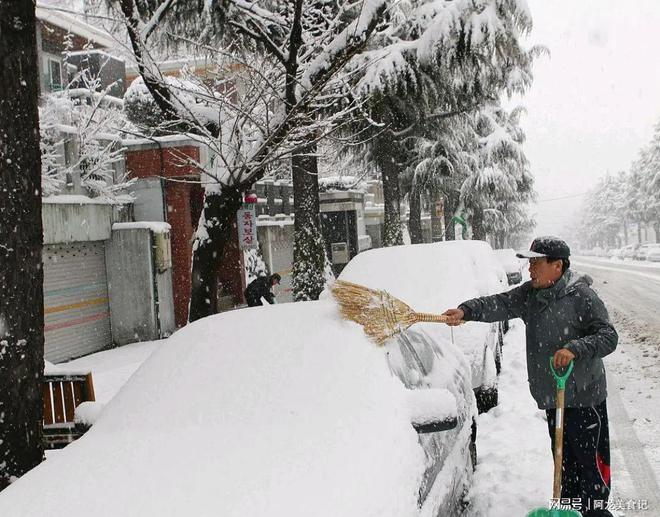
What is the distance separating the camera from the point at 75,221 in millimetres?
11953

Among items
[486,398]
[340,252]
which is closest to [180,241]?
[486,398]

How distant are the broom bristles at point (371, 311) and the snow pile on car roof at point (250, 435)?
0.08 meters

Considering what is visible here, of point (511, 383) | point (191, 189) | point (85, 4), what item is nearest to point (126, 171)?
point (191, 189)

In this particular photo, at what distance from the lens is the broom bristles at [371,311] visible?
3645 millimetres

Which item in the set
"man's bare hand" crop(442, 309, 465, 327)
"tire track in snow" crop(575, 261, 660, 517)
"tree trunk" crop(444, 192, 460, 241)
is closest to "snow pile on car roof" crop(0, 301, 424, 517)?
"man's bare hand" crop(442, 309, 465, 327)

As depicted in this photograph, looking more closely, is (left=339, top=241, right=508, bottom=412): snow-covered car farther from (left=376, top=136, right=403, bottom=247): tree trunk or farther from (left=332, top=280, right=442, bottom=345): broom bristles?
(left=376, top=136, right=403, bottom=247): tree trunk

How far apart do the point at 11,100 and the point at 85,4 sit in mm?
6115

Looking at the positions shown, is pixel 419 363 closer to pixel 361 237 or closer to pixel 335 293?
pixel 335 293

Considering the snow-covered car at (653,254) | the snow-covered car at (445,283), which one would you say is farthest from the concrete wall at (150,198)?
the snow-covered car at (653,254)

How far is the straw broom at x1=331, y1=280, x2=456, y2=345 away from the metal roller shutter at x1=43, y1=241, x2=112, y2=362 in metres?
9.33

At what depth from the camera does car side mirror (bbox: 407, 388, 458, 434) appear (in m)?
3.05

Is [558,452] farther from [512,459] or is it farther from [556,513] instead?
[512,459]

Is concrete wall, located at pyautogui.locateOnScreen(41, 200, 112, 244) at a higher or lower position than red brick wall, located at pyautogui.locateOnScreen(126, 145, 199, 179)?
lower

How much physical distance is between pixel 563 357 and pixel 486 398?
11.0 ft
